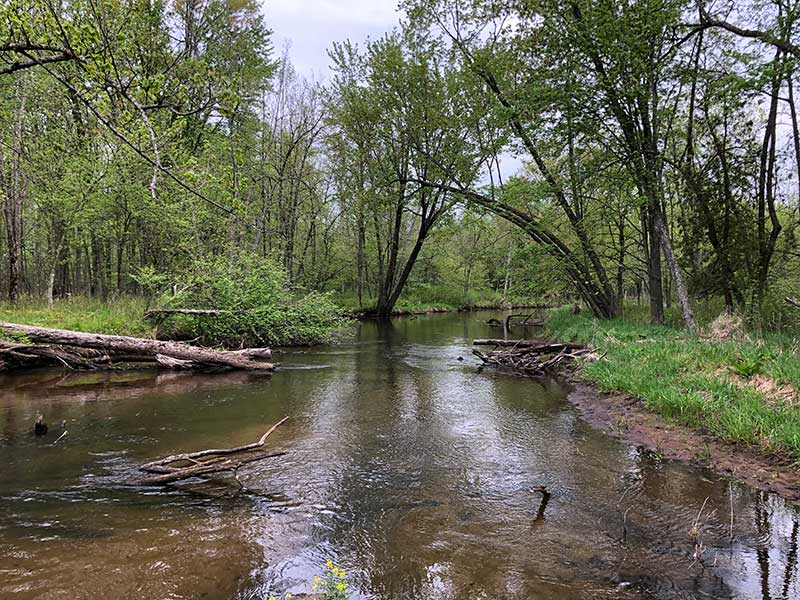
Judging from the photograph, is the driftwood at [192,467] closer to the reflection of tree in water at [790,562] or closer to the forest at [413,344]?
the forest at [413,344]

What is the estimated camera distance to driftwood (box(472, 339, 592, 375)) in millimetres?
11945

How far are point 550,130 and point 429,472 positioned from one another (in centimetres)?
1287

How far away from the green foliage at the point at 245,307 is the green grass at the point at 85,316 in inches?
40.4

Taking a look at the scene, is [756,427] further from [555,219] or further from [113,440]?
[555,219]

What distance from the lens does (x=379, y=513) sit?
14.8ft

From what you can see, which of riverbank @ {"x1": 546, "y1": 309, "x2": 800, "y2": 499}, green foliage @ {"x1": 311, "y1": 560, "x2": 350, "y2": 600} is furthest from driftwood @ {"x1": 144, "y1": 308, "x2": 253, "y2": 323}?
green foliage @ {"x1": 311, "y1": 560, "x2": 350, "y2": 600}

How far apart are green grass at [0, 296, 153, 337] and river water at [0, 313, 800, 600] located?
185 inches

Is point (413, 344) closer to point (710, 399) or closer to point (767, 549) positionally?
point (710, 399)

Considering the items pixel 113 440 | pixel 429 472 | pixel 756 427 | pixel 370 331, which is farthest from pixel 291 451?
pixel 370 331

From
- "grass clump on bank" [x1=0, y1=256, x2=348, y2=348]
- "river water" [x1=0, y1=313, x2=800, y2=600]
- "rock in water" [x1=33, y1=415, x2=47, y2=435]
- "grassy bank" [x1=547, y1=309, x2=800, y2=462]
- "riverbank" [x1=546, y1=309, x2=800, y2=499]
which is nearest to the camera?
"river water" [x1=0, y1=313, x2=800, y2=600]

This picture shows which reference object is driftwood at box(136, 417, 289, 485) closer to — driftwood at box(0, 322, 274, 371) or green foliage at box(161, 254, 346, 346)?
driftwood at box(0, 322, 274, 371)

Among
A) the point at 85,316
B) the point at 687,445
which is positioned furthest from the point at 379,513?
the point at 85,316

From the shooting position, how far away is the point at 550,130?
581 inches

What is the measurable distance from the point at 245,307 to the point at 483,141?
496 inches
